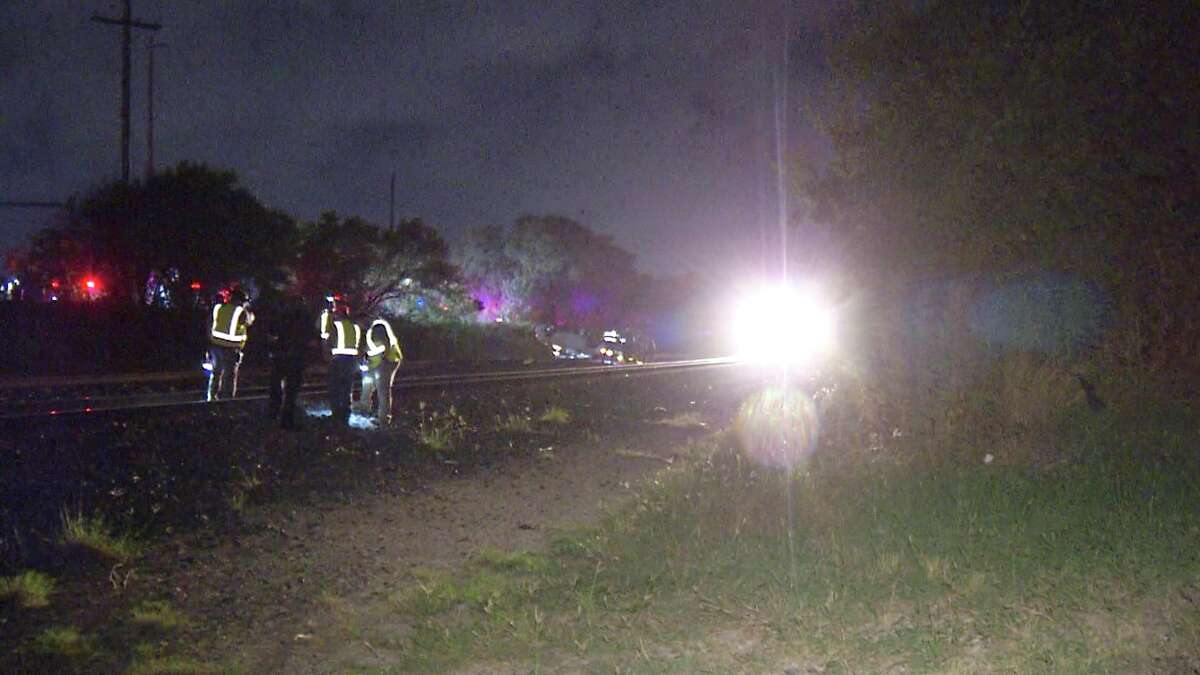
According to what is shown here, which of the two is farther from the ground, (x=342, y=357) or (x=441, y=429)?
(x=342, y=357)

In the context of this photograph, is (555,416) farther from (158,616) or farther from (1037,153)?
(158,616)

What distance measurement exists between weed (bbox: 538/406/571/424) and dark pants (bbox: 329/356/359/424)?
13.4 ft

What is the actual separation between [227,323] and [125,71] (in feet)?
88.1

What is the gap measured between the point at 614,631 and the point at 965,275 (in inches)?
273

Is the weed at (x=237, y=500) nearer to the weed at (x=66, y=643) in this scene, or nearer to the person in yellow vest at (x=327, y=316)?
the weed at (x=66, y=643)

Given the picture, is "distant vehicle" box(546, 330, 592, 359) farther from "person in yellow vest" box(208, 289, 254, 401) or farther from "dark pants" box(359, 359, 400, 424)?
"dark pants" box(359, 359, 400, 424)

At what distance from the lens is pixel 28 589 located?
8.18 metres

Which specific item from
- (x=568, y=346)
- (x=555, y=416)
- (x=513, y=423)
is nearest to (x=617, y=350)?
(x=568, y=346)

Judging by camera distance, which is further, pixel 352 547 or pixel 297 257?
pixel 297 257

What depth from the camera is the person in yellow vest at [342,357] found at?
49.5 feet

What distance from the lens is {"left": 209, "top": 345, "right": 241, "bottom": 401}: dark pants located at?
17.4 metres

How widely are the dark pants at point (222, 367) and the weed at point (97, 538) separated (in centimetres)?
783

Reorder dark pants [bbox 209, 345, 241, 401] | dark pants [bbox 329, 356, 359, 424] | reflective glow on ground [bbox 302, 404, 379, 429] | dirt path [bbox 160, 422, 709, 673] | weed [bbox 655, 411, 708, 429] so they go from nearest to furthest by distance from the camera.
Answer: dirt path [bbox 160, 422, 709, 673]
dark pants [bbox 329, 356, 359, 424]
reflective glow on ground [bbox 302, 404, 379, 429]
dark pants [bbox 209, 345, 241, 401]
weed [bbox 655, 411, 708, 429]

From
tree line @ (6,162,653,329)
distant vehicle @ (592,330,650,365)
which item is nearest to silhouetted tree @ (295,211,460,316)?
tree line @ (6,162,653,329)
